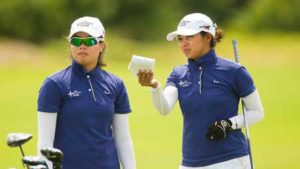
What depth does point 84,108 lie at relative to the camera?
6.69 meters

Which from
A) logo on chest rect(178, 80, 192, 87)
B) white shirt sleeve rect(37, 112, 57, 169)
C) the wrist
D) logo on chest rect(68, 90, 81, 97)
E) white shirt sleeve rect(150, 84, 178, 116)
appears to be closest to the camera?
white shirt sleeve rect(37, 112, 57, 169)

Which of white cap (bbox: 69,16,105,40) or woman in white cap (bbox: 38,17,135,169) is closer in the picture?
woman in white cap (bbox: 38,17,135,169)

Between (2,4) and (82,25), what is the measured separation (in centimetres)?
4542

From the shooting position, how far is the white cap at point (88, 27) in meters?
6.80

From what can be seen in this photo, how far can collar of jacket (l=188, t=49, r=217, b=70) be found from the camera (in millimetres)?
7586

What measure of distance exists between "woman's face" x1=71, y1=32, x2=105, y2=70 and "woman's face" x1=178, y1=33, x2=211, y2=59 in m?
0.92

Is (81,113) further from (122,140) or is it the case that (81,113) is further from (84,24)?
(84,24)

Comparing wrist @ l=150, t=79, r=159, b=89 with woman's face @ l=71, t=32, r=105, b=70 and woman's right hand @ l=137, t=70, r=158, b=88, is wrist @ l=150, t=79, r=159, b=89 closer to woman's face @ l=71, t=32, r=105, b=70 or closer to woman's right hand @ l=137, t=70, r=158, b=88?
woman's right hand @ l=137, t=70, r=158, b=88

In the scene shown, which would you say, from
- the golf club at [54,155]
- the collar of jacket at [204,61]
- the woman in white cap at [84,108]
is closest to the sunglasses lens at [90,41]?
the woman in white cap at [84,108]

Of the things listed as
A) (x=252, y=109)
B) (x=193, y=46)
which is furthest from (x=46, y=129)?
(x=252, y=109)

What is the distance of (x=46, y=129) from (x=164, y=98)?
1181 mm

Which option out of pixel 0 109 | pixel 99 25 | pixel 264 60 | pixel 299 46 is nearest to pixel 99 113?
pixel 99 25

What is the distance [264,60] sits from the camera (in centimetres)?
4072

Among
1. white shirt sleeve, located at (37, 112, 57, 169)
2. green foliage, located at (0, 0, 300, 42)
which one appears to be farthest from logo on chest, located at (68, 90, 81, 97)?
green foliage, located at (0, 0, 300, 42)
